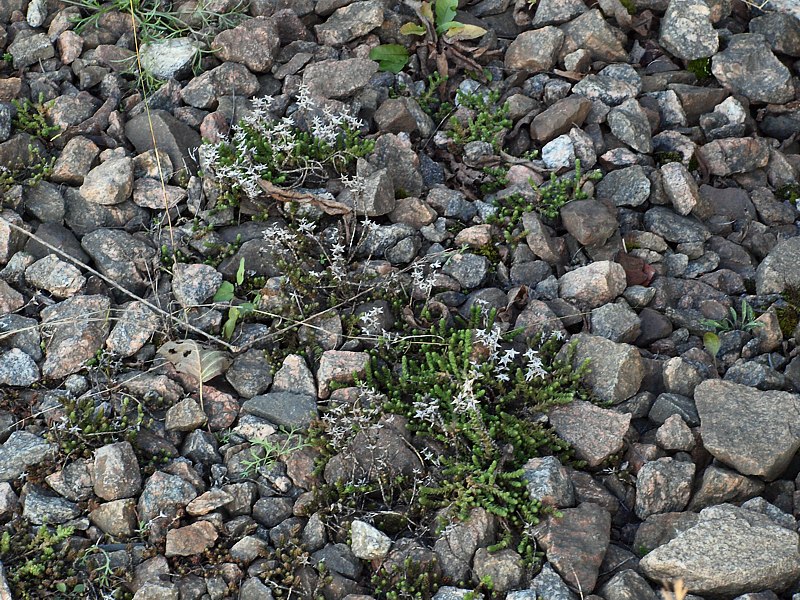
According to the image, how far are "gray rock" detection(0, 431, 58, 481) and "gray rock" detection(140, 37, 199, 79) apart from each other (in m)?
3.18

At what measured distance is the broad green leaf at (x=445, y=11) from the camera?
752 centimetres

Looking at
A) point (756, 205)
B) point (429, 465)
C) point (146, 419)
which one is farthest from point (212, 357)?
point (756, 205)

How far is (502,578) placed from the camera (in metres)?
4.91

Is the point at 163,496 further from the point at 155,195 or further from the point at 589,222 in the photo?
the point at 589,222

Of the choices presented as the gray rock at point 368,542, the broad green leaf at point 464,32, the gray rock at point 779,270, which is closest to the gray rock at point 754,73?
the gray rock at point 779,270

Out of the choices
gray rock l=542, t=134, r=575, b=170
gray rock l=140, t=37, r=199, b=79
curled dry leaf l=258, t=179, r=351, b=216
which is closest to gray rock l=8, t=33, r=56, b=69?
gray rock l=140, t=37, r=199, b=79

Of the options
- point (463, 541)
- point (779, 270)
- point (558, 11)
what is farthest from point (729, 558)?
point (558, 11)

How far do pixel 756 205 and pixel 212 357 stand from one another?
167 inches

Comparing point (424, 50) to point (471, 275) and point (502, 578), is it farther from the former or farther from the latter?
point (502, 578)

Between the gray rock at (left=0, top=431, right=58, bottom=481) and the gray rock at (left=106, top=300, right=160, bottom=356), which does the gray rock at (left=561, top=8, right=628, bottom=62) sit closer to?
the gray rock at (left=106, top=300, right=160, bottom=356)

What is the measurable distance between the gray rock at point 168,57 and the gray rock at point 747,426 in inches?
178

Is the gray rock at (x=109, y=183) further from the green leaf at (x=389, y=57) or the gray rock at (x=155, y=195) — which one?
the green leaf at (x=389, y=57)

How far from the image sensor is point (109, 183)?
6.41 m

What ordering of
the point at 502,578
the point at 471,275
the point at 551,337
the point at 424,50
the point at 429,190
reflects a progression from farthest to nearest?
1. the point at 424,50
2. the point at 429,190
3. the point at 471,275
4. the point at 551,337
5. the point at 502,578
